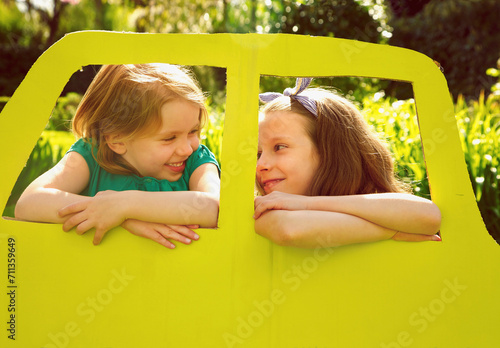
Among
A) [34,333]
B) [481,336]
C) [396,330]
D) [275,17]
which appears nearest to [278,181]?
[396,330]

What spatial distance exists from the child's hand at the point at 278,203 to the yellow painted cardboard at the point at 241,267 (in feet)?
0.12

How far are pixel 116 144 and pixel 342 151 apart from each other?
949 millimetres

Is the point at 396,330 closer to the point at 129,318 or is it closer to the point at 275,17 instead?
the point at 129,318

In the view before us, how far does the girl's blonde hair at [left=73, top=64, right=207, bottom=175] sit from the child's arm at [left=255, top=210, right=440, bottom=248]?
797 millimetres

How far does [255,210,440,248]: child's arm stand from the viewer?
4.58ft

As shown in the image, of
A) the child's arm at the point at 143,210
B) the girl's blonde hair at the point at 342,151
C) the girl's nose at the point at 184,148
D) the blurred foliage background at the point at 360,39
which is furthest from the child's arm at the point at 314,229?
the blurred foliage background at the point at 360,39

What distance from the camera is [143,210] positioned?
4.77 feet

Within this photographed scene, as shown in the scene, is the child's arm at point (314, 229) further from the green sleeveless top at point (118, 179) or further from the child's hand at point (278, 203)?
the green sleeveless top at point (118, 179)

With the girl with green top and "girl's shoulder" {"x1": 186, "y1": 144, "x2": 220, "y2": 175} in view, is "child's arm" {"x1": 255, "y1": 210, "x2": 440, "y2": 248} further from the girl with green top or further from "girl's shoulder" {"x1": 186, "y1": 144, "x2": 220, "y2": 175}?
"girl's shoulder" {"x1": 186, "y1": 144, "x2": 220, "y2": 175}

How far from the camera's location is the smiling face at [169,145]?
200cm

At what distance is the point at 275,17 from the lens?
6.95 metres

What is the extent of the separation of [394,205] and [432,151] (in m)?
0.21

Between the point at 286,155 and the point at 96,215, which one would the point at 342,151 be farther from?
the point at 96,215

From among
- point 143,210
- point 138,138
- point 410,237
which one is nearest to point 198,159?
point 138,138
